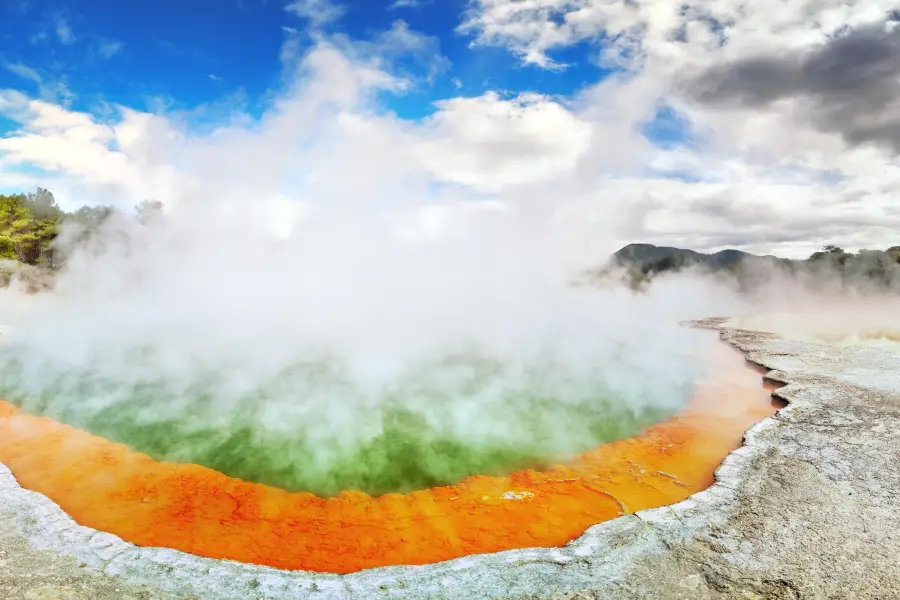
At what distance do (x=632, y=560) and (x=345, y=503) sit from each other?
2.63 meters

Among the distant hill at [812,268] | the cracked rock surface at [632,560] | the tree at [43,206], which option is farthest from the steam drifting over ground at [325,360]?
the distant hill at [812,268]

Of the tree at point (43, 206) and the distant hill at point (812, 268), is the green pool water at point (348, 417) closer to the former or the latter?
the tree at point (43, 206)

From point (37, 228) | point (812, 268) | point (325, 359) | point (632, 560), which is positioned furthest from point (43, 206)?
point (812, 268)

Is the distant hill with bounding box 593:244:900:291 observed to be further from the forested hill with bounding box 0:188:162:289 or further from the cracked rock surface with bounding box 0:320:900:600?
the cracked rock surface with bounding box 0:320:900:600

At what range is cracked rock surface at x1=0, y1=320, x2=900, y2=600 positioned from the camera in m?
2.95

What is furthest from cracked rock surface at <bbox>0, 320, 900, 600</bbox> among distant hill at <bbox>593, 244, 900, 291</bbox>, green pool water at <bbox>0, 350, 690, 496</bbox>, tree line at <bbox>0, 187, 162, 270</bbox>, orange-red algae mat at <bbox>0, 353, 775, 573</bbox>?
distant hill at <bbox>593, 244, 900, 291</bbox>

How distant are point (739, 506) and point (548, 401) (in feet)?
12.9

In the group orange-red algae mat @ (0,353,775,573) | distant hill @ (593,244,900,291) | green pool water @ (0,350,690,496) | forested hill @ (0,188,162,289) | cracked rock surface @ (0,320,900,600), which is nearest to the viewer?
cracked rock surface @ (0,320,900,600)

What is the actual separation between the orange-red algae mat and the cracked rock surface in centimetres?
52

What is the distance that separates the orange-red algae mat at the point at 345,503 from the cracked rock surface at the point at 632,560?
1.72 feet

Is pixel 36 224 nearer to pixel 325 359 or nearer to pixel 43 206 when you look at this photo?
pixel 43 206

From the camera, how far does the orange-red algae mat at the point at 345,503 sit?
396 centimetres

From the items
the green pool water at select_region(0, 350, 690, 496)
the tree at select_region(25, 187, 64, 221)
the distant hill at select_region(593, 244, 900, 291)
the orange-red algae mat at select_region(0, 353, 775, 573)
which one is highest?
the tree at select_region(25, 187, 64, 221)

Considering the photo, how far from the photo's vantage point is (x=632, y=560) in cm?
324
